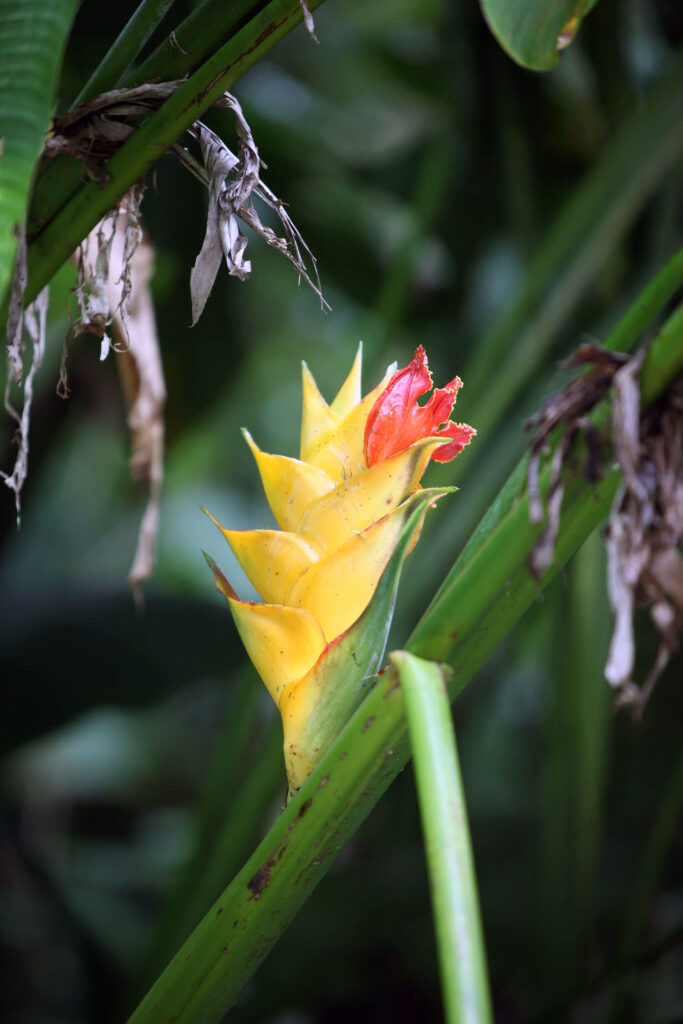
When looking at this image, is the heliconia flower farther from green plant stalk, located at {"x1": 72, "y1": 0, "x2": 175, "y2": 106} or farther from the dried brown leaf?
→ green plant stalk, located at {"x1": 72, "y1": 0, "x2": 175, "y2": 106}

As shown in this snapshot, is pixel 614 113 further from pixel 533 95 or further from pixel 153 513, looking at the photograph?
→ pixel 153 513

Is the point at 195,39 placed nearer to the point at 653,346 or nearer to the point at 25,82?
the point at 25,82

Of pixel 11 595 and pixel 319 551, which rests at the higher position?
pixel 319 551

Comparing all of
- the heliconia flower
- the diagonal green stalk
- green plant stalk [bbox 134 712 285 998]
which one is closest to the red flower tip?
the heliconia flower

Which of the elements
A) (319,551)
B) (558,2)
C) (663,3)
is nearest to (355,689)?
(319,551)

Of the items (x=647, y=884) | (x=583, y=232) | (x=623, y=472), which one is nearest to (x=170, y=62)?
(x=623, y=472)

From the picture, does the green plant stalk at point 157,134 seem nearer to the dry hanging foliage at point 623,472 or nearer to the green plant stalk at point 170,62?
the green plant stalk at point 170,62
